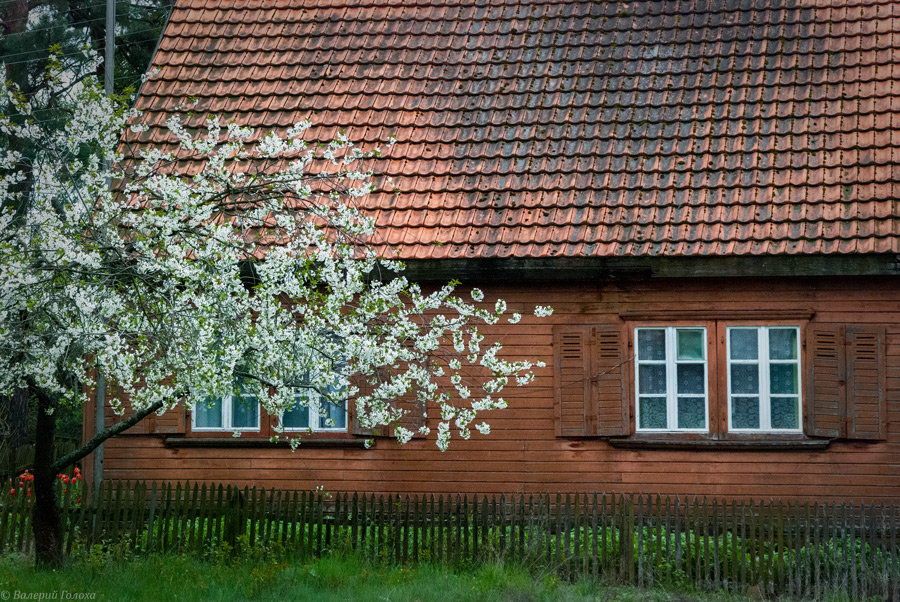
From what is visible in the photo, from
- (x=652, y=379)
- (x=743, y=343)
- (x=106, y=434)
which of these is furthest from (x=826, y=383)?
(x=106, y=434)

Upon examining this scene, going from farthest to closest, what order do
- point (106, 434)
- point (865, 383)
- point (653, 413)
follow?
point (653, 413)
point (865, 383)
point (106, 434)

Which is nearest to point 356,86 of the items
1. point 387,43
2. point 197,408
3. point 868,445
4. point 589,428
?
point 387,43

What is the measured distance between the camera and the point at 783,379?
483 inches

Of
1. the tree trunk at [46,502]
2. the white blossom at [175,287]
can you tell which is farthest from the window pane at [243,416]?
the white blossom at [175,287]

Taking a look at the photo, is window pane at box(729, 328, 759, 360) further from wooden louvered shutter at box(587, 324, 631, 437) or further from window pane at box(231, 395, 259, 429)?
window pane at box(231, 395, 259, 429)

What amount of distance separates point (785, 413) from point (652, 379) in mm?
1602

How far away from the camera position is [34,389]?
9625 mm

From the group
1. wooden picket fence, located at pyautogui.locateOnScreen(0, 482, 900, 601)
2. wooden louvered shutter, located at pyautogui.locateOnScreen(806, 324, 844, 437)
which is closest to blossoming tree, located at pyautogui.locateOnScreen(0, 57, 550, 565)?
wooden picket fence, located at pyautogui.locateOnScreen(0, 482, 900, 601)

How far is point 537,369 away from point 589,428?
0.95 metres

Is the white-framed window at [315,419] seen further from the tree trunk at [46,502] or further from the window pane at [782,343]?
the window pane at [782,343]

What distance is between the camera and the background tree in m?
20.6

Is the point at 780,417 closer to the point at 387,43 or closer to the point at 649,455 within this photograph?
the point at 649,455

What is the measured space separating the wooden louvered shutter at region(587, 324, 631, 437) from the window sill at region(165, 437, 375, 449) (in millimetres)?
2893

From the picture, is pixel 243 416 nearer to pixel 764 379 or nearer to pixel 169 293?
pixel 169 293
